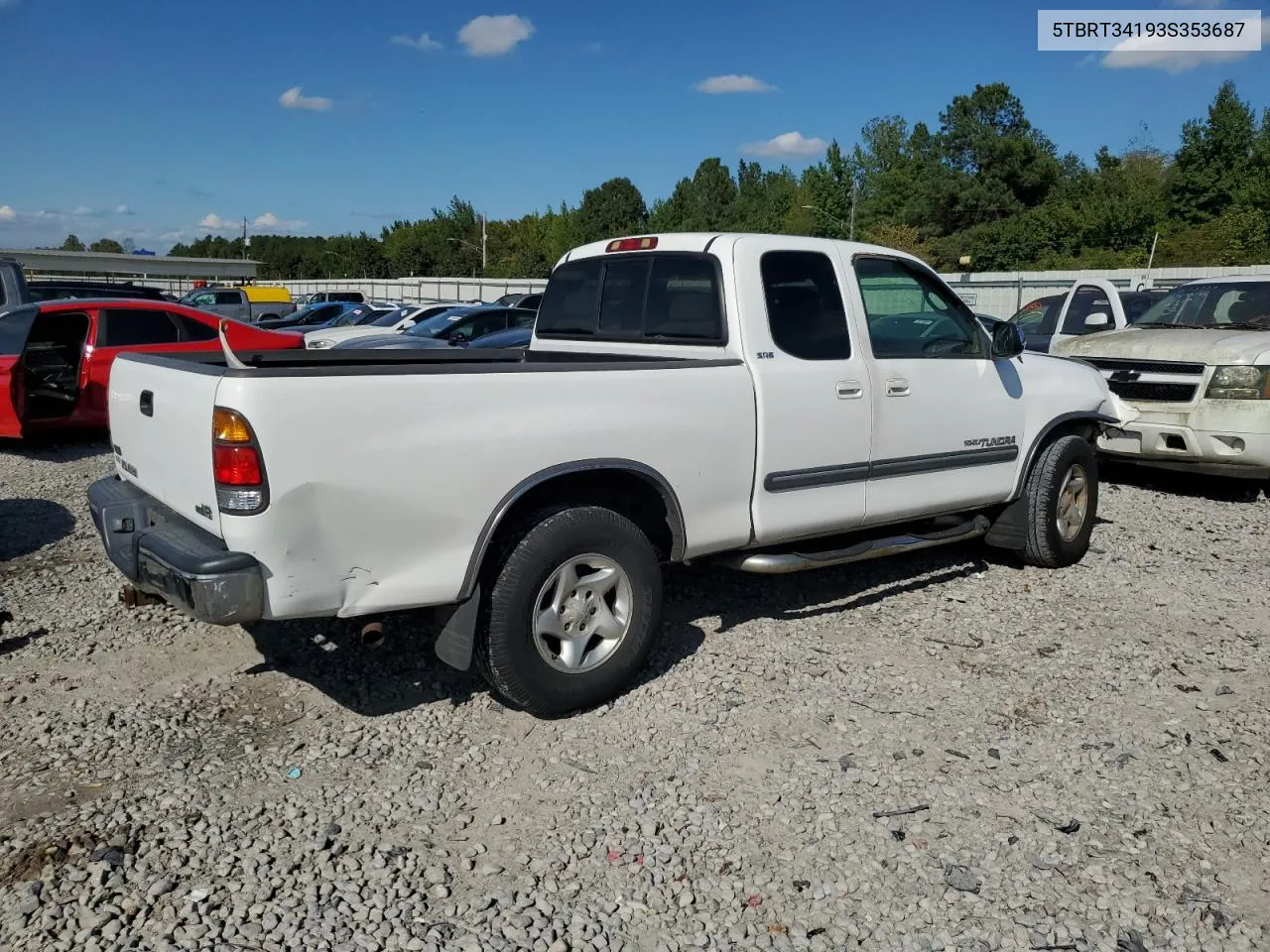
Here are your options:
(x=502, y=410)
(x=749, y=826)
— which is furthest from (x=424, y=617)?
(x=749, y=826)

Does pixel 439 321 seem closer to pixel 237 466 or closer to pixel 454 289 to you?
pixel 237 466

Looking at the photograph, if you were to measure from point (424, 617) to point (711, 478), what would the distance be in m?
1.83

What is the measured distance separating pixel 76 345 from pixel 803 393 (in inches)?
369

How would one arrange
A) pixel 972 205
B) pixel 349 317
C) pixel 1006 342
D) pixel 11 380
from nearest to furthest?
pixel 1006 342 → pixel 11 380 → pixel 349 317 → pixel 972 205

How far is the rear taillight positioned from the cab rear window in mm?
2249

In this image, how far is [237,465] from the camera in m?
3.33

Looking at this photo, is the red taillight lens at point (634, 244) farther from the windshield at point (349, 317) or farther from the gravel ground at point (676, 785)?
the windshield at point (349, 317)

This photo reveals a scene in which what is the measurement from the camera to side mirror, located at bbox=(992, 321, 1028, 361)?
564 cm

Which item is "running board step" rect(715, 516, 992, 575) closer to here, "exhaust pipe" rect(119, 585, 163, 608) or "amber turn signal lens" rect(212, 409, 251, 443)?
"amber turn signal lens" rect(212, 409, 251, 443)

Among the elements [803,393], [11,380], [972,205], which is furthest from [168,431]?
[972,205]

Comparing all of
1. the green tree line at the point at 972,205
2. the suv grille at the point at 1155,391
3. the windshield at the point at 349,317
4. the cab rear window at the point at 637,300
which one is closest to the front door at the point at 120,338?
the cab rear window at the point at 637,300

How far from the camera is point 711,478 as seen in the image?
14.5 ft

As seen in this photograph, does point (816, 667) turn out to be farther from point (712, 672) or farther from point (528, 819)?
point (528, 819)

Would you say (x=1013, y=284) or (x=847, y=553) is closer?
(x=847, y=553)
